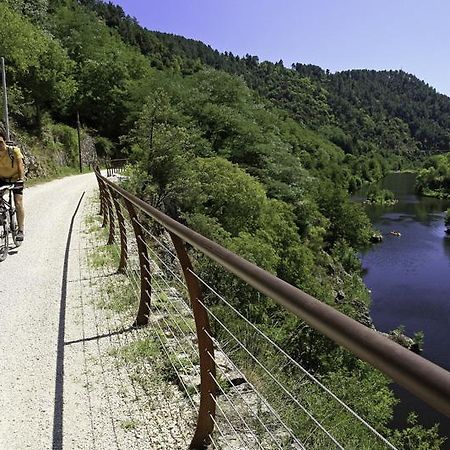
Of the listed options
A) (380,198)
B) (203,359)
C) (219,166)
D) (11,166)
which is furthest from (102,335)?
(380,198)

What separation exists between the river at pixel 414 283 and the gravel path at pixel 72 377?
39.8 ft

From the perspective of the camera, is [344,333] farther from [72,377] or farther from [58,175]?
[58,175]

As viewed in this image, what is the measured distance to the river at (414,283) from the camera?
79.8ft

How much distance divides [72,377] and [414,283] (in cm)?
3869

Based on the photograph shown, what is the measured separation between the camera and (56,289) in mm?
5891

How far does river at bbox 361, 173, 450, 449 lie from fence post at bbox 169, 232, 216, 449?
43.1ft

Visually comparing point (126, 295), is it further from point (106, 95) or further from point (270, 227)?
point (106, 95)

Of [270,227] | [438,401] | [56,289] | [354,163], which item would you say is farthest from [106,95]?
[354,163]

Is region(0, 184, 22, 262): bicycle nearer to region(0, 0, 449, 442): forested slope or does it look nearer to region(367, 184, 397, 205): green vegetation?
region(0, 0, 449, 442): forested slope

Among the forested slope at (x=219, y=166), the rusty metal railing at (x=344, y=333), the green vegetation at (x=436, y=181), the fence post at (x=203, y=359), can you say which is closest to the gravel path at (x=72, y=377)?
the fence post at (x=203, y=359)

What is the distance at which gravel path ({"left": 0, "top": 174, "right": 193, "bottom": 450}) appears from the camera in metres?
2.90

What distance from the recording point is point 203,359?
8.39 ft

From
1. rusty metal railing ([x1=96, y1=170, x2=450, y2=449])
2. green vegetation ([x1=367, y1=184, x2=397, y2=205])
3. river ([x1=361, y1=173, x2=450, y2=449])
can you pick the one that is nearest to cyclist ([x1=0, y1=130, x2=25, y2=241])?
rusty metal railing ([x1=96, y1=170, x2=450, y2=449])

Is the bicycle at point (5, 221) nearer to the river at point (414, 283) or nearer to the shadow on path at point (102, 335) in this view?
the shadow on path at point (102, 335)
